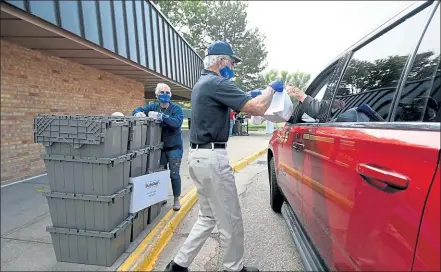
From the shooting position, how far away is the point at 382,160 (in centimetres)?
127

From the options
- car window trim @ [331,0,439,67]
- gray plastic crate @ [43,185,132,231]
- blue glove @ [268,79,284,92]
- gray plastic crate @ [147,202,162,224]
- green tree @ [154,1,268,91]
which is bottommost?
gray plastic crate @ [147,202,162,224]

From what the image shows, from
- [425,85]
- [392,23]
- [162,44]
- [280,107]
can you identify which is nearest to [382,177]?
[425,85]

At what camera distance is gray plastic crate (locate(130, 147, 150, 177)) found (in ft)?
9.96

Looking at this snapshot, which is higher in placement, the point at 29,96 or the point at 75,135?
the point at 29,96

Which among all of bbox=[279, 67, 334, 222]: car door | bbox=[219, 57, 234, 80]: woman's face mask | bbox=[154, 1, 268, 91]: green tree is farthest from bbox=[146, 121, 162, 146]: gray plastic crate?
bbox=[154, 1, 268, 91]: green tree

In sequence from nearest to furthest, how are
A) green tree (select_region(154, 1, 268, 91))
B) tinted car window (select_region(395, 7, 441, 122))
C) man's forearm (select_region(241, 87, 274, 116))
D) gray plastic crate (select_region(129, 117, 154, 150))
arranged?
1. tinted car window (select_region(395, 7, 441, 122))
2. man's forearm (select_region(241, 87, 274, 116))
3. gray plastic crate (select_region(129, 117, 154, 150))
4. green tree (select_region(154, 1, 268, 91))

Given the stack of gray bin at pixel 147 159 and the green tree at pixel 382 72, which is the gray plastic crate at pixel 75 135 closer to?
the stack of gray bin at pixel 147 159

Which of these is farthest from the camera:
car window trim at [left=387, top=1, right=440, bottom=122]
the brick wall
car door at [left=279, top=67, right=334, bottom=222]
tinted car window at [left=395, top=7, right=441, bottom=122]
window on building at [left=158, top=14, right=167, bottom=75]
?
window on building at [left=158, top=14, right=167, bottom=75]

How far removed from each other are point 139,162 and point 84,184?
711 millimetres

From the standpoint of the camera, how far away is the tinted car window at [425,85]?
4.39ft

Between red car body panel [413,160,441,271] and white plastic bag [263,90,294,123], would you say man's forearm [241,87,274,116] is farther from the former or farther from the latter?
red car body panel [413,160,441,271]

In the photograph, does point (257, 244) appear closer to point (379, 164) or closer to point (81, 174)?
point (81, 174)

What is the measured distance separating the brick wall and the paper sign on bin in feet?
6.69

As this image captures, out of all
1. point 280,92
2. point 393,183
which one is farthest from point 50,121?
point 393,183
